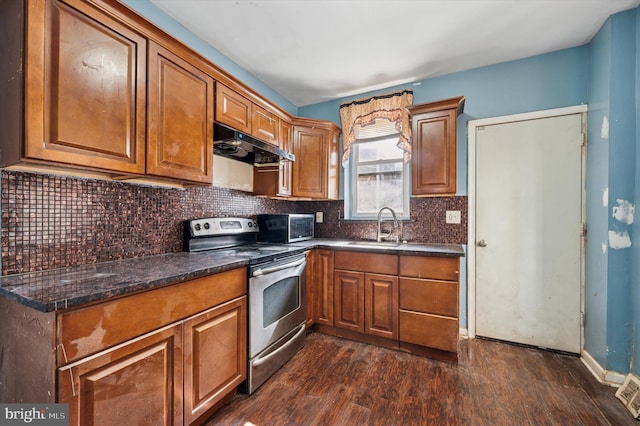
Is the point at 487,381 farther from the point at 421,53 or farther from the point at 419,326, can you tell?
the point at 421,53

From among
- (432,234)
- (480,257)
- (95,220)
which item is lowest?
(480,257)

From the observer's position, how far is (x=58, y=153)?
1.07m

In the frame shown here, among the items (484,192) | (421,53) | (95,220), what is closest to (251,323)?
(95,220)

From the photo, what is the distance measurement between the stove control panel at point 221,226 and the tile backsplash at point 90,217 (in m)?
0.09

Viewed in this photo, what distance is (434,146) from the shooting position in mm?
2379

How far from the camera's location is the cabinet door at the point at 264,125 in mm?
2188

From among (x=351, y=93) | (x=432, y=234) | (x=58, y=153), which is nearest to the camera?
(x=58, y=153)

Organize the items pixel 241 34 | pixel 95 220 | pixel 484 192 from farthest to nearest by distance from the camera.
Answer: pixel 484 192 → pixel 241 34 → pixel 95 220

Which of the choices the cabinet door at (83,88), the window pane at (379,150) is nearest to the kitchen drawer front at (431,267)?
the window pane at (379,150)

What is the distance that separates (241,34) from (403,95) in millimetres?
1670

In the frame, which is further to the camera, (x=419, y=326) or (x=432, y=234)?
(x=432, y=234)

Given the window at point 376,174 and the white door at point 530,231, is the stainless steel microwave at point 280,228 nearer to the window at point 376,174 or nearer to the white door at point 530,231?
the window at point 376,174

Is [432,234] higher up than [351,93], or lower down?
lower down

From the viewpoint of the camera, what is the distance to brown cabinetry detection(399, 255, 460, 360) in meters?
2.02
